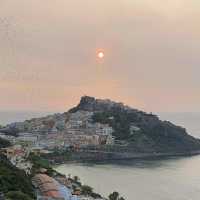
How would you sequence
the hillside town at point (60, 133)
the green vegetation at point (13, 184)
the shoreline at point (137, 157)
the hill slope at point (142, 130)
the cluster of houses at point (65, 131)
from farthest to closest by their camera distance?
the hill slope at point (142, 130), the cluster of houses at point (65, 131), the hillside town at point (60, 133), the shoreline at point (137, 157), the green vegetation at point (13, 184)

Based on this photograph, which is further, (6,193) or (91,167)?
(91,167)

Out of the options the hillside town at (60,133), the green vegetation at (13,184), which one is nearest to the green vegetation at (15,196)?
the green vegetation at (13,184)

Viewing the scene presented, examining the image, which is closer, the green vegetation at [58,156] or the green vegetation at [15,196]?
the green vegetation at [15,196]

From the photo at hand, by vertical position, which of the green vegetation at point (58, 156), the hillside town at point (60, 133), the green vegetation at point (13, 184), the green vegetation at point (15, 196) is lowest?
the green vegetation at point (15, 196)

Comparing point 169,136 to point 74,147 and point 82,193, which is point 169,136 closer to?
point 74,147

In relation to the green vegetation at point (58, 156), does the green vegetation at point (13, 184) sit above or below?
below

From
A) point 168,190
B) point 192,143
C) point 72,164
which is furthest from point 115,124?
point 168,190

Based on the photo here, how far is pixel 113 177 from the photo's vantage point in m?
43.9

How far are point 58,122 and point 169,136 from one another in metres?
13.9

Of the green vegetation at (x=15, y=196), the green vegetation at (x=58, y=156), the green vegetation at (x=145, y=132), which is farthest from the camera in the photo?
the green vegetation at (x=145, y=132)

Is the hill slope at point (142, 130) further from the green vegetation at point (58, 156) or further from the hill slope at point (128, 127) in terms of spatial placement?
the green vegetation at point (58, 156)

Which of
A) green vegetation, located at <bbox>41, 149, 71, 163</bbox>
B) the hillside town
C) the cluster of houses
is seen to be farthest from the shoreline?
the cluster of houses

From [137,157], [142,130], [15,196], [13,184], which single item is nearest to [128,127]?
[142,130]

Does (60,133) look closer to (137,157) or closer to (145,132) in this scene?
(145,132)
